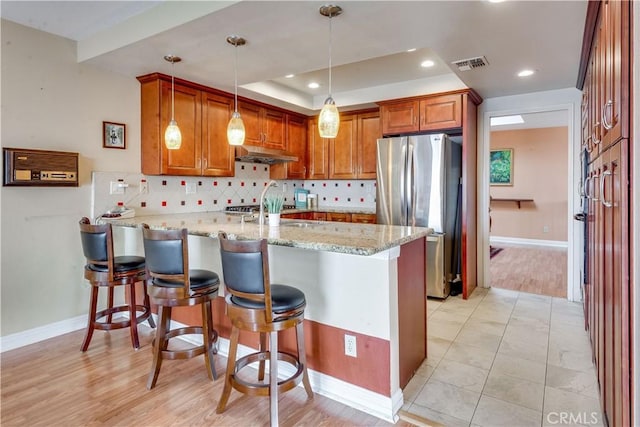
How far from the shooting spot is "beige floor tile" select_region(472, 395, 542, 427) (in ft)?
5.95

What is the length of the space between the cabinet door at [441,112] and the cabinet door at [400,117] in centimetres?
8

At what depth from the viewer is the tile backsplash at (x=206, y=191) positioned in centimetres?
329

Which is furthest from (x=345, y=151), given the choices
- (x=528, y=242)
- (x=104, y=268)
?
(x=528, y=242)

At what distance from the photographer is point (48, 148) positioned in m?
2.88

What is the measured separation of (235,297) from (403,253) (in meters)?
0.97

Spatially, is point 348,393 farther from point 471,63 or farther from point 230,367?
point 471,63

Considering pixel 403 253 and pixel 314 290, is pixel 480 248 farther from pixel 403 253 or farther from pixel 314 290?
pixel 314 290

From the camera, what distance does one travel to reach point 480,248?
432cm

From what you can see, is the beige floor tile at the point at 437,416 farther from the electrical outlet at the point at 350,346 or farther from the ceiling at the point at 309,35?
the ceiling at the point at 309,35

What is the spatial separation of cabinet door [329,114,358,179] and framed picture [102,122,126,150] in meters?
2.65

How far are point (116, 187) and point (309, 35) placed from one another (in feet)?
7.20

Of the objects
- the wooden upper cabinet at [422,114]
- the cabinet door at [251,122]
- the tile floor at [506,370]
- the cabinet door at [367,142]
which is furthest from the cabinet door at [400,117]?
the tile floor at [506,370]

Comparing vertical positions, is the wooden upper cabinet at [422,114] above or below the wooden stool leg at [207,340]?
above

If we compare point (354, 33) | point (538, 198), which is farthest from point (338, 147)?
point (538, 198)
